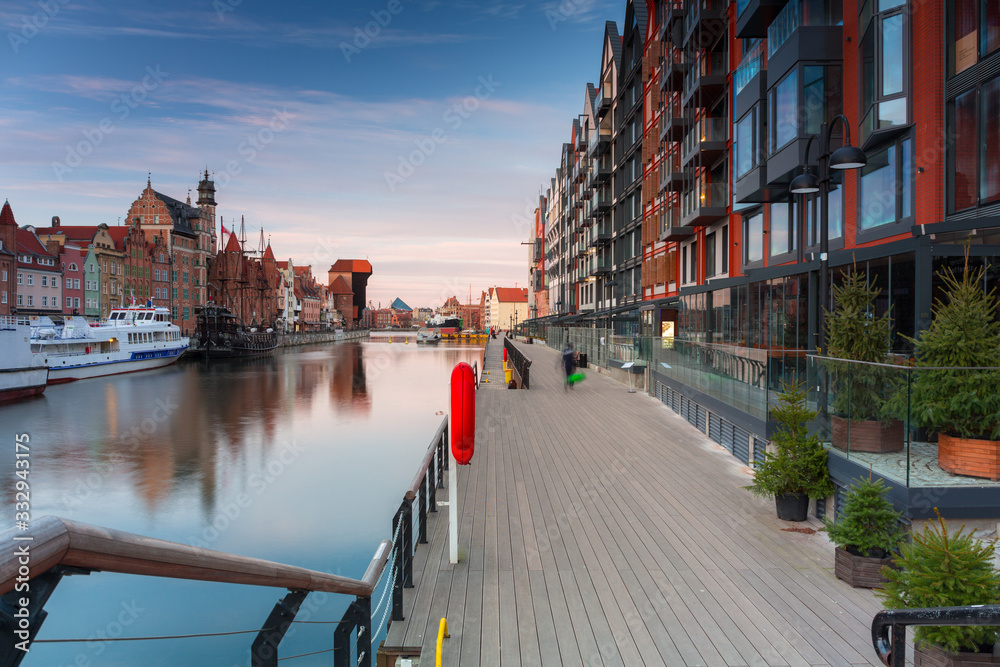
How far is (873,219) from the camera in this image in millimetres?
13836

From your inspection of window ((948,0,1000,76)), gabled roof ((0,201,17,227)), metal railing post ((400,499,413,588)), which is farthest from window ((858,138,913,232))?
gabled roof ((0,201,17,227))

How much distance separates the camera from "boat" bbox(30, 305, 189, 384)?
45688 mm

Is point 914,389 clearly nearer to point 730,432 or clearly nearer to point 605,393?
point 730,432

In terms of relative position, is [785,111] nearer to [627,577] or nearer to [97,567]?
[627,577]

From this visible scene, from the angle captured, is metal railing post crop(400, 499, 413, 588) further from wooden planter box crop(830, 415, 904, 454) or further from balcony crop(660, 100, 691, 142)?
balcony crop(660, 100, 691, 142)

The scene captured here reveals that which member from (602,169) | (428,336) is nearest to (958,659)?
(602,169)

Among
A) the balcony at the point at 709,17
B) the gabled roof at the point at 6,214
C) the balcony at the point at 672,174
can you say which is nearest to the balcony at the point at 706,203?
the balcony at the point at 672,174

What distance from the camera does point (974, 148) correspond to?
10859 mm

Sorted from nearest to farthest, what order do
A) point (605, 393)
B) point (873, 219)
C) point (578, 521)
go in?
point (578, 521), point (873, 219), point (605, 393)

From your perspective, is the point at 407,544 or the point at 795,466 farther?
the point at 795,466

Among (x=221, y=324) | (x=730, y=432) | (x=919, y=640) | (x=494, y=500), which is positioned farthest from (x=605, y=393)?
(x=221, y=324)

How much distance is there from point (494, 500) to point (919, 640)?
18.9 feet

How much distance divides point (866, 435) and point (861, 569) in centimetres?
150

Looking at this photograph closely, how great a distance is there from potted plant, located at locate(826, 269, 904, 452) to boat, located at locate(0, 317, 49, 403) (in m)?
43.4
